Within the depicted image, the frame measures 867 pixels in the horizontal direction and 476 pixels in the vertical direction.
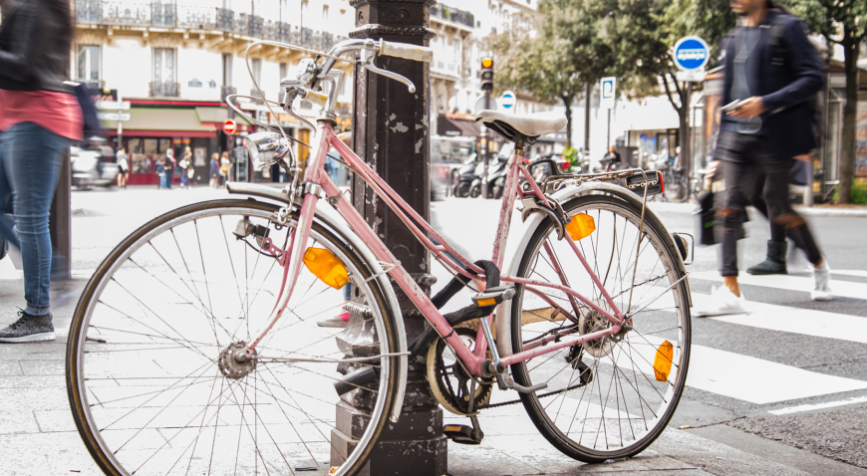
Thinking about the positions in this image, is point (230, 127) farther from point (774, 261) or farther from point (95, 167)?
point (95, 167)

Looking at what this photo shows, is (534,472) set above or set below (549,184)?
below

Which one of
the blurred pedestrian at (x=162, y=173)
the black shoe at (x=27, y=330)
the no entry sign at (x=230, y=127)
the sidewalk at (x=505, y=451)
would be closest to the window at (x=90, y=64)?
the blurred pedestrian at (x=162, y=173)

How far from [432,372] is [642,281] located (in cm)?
101

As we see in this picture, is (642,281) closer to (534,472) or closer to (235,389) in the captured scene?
(534,472)

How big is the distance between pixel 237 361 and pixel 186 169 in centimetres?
3848

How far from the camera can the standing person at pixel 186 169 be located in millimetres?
38281

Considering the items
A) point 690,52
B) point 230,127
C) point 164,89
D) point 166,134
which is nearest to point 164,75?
point 164,89

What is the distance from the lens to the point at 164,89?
40094 millimetres

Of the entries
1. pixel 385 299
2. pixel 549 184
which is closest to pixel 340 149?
pixel 385 299

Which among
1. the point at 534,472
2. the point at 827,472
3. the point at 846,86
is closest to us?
the point at 534,472

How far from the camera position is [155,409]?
3277 millimetres

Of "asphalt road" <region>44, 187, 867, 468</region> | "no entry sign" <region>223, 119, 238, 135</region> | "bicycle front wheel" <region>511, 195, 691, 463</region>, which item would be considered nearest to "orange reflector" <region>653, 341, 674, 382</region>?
"bicycle front wheel" <region>511, 195, 691, 463</region>

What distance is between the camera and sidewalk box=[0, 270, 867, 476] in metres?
2.72

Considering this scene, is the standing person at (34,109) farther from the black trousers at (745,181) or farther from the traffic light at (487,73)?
the traffic light at (487,73)
